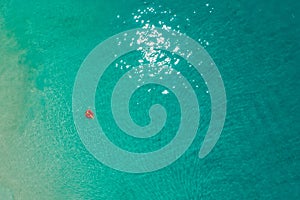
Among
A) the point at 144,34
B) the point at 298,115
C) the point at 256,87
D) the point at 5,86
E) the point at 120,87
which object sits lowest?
the point at 298,115

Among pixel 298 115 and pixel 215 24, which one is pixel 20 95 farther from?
pixel 298 115

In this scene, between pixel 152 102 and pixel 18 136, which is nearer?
pixel 152 102

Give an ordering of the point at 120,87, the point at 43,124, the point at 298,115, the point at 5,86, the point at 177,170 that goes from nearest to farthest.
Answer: the point at 298,115, the point at 177,170, the point at 120,87, the point at 43,124, the point at 5,86

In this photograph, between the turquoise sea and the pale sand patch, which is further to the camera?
the pale sand patch

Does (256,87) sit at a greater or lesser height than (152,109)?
lesser

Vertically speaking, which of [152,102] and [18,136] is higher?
[18,136]

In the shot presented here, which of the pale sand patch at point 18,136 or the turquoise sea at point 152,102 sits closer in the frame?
the turquoise sea at point 152,102

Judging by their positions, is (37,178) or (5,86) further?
(5,86)

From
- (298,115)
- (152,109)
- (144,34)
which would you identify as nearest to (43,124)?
(152,109)
